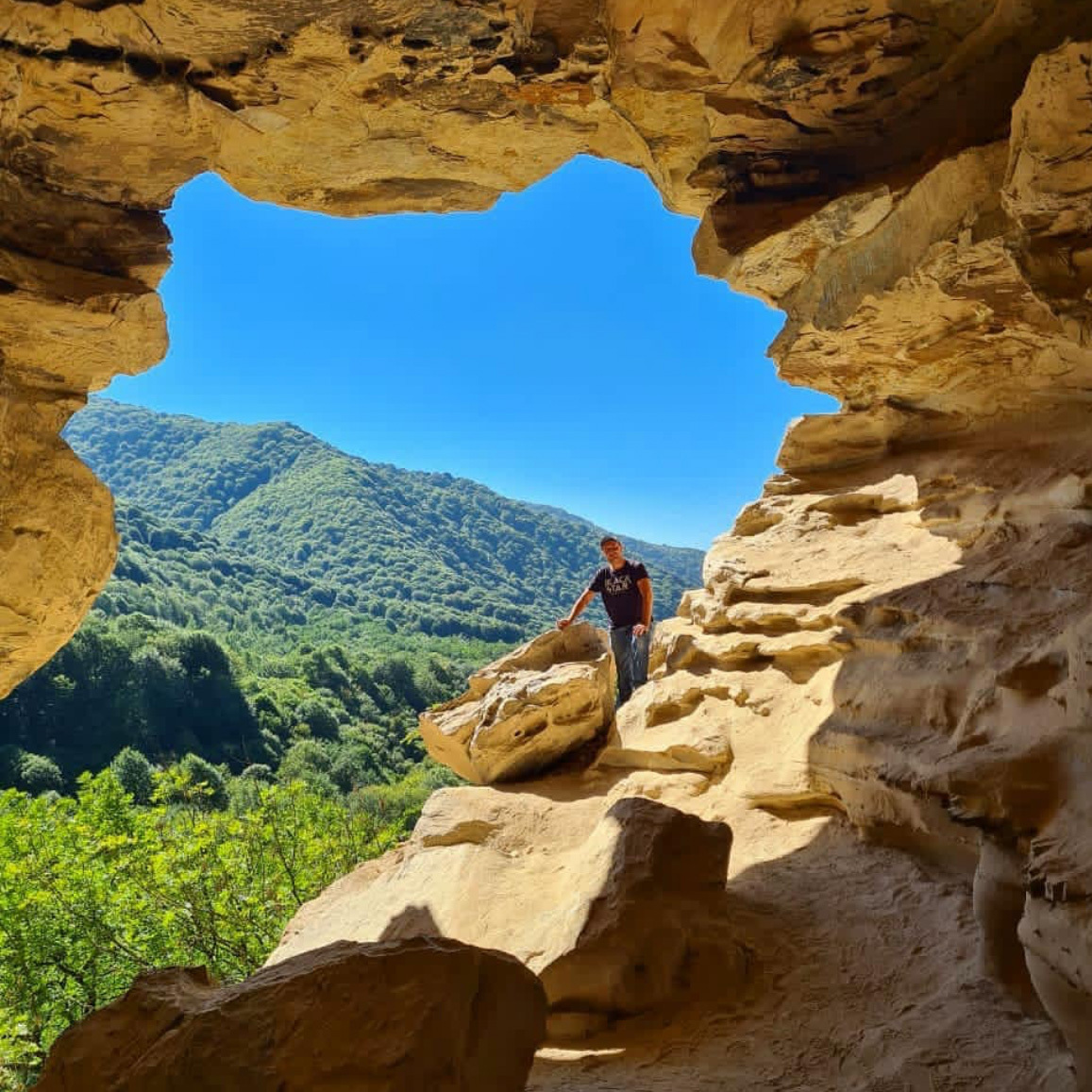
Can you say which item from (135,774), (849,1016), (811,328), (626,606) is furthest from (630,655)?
(135,774)

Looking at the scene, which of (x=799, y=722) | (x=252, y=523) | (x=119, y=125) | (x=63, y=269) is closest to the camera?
(x=119, y=125)

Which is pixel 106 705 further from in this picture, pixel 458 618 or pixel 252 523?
pixel 252 523

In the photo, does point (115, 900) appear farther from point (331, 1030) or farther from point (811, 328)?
point (811, 328)

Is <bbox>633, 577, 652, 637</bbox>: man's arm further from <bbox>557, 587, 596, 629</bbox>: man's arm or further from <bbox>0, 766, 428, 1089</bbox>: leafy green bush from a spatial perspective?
<bbox>0, 766, 428, 1089</bbox>: leafy green bush

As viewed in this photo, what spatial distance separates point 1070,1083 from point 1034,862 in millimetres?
720

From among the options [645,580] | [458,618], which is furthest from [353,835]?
[458,618]

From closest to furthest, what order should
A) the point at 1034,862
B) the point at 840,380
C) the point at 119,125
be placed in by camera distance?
the point at 1034,862
the point at 119,125
the point at 840,380

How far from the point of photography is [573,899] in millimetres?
4621

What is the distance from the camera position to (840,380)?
7.17 m

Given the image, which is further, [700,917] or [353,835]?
[353,835]

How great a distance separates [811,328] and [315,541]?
9380 cm

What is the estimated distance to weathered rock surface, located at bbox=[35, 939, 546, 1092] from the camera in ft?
8.65

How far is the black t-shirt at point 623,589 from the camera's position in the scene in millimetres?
8836

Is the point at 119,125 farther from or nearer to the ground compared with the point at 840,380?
farther from the ground
